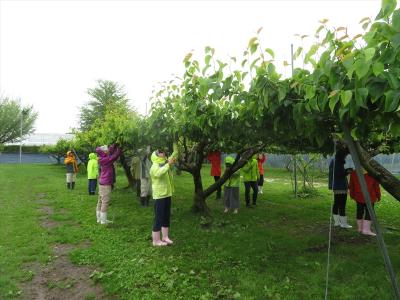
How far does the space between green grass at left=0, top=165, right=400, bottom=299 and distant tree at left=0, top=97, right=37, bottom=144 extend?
4116 cm

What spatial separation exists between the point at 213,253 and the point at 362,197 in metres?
3.09

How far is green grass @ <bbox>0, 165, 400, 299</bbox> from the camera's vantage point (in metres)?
4.85

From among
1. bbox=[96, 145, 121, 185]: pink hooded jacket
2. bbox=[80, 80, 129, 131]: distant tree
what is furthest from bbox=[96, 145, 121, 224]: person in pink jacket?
bbox=[80, 80, 129, 131]: distant tree

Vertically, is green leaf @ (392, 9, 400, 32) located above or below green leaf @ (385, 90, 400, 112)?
above

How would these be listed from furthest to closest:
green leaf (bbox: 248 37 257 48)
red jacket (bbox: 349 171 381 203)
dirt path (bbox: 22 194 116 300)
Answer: red jacket (bbox: 349 171 381 203), dirt path (bbox: 22 194 116 300), green leaf (bbox: 248 37 257 48)

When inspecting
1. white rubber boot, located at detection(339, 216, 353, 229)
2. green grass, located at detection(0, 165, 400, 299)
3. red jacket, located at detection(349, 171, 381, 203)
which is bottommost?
green grass, located at detection(0, 165, 400, 299)

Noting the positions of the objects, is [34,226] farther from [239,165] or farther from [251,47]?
[251,47]

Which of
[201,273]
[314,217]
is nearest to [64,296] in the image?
[201,273]

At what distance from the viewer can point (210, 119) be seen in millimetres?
4855

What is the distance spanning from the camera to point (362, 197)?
7.22m

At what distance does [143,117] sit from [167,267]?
415 centimetres

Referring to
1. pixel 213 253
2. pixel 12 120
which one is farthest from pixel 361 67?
pixel 12 120

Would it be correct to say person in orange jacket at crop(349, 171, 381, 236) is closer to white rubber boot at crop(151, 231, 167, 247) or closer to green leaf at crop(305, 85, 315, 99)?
white rubber boot at crop(151, 231, 167, 247)

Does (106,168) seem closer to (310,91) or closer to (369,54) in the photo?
(310,91)
